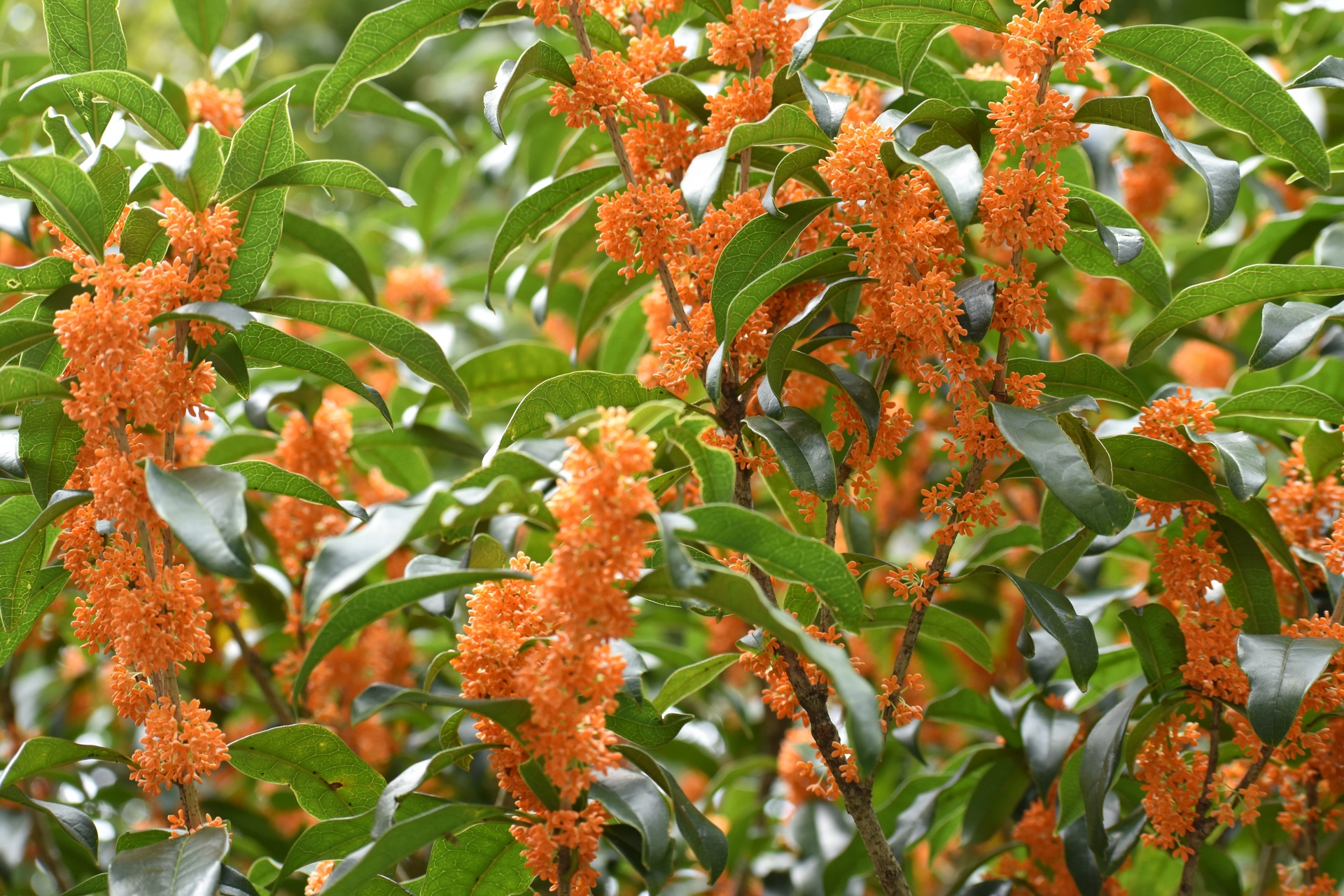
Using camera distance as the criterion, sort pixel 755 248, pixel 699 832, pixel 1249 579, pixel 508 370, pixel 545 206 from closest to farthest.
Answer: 1. pixel 699 832
2. pixel 755 248
3. pixel 1249 579
4. pixel 545 206
5. pixel 508 370

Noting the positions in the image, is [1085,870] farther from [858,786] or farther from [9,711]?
[9,711]

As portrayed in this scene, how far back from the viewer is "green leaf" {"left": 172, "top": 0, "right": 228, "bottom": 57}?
7.79 ft

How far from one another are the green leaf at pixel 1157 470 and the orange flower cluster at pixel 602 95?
2.74ft

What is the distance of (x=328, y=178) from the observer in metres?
1.50

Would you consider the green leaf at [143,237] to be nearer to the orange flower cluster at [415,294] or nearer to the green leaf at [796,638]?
the green leaf at [796,638]

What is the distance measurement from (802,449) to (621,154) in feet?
1.71

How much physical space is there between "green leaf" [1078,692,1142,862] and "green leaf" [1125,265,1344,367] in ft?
1.82

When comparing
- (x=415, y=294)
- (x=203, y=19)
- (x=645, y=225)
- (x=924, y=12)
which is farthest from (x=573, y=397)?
(x=415, y=294)

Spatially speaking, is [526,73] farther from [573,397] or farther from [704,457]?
[704,457]

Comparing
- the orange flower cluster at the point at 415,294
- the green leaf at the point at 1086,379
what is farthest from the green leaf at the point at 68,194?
the orange flower cluster at the point at 415,294

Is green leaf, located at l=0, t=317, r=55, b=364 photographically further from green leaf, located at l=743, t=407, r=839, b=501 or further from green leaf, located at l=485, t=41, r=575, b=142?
green leaf, located at l=743, t=407, r=839, b=501

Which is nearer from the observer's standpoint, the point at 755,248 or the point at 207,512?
the point at 207,512

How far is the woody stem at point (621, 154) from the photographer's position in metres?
1.55

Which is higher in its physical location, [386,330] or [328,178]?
[328,178]
